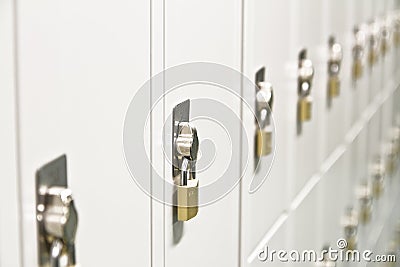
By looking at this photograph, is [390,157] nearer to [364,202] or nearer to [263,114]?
[364,202]

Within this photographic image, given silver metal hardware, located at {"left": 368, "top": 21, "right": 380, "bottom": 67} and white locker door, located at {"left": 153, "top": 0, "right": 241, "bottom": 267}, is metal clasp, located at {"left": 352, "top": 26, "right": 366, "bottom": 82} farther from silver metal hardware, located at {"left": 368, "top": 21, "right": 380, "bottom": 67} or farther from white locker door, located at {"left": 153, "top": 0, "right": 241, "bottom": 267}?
white locker door, located at {"left": 153, "top": 0, "right": 241, "bottom": 267}

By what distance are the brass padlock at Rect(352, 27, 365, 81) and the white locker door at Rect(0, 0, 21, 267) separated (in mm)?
1655

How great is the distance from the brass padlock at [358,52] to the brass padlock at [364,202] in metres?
0.35

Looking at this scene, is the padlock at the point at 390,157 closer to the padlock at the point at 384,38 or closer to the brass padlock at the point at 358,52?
the padlock at the point at 384,38

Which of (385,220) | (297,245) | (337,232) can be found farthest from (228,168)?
(385,220)

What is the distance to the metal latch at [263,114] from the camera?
1.30 metres

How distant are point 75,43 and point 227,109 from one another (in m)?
0.46

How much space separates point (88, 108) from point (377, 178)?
2.07 m

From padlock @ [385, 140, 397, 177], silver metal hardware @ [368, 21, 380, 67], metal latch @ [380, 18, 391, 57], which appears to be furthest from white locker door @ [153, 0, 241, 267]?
padlock @ [385, 140, 397, 177]

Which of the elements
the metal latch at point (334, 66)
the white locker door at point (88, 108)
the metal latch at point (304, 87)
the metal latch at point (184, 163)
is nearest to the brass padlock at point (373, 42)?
the metal latch at point (334, 66)

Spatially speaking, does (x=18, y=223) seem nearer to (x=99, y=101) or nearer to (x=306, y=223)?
(x=99, y=101)

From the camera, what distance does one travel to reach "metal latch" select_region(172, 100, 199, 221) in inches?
38.1

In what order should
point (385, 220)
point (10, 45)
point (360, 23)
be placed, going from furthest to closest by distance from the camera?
point (385, 220) → point (360, 23) → point (10, 45)

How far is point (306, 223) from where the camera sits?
1.73 meters
